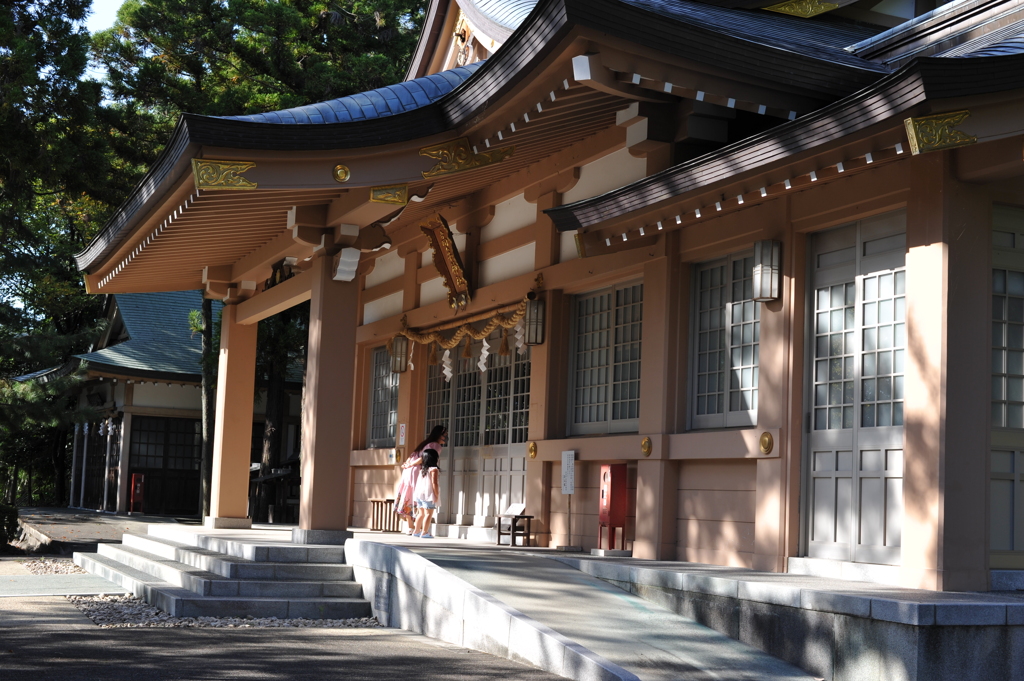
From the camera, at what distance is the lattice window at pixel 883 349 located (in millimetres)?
7629

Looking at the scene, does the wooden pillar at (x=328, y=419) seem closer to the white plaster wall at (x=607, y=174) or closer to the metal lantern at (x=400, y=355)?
the white plaster wall at (x=607, y=174)

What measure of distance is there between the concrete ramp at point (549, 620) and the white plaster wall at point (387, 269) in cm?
726

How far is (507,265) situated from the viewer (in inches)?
517

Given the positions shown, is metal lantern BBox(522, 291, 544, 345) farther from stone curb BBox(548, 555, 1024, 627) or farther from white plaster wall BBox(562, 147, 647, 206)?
stone curb BBox(548, 555, 1024, 627)

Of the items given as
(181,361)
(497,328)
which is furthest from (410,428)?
(181,361)

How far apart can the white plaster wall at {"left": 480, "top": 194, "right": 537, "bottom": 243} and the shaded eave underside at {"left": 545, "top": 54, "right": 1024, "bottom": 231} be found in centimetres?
314

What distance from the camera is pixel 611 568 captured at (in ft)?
27.4

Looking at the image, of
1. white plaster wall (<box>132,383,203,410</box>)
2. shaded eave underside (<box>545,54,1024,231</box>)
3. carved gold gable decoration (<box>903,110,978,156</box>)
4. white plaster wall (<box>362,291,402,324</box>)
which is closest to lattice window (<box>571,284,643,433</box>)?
shaded eave underside (<box>545,54,1024,231</box>)

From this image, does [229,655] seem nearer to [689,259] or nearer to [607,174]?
[689,259]

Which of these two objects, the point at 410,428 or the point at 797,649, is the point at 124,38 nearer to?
the point at 410,428

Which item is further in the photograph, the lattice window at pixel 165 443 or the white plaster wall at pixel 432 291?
the lattice window at pixel 165 443

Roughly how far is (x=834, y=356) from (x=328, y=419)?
16.2ft

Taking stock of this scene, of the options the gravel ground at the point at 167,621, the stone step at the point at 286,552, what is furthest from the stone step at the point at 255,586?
the gravel ground at the point at 167,621

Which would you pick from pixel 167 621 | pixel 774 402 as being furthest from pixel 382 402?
pixel 774 402
